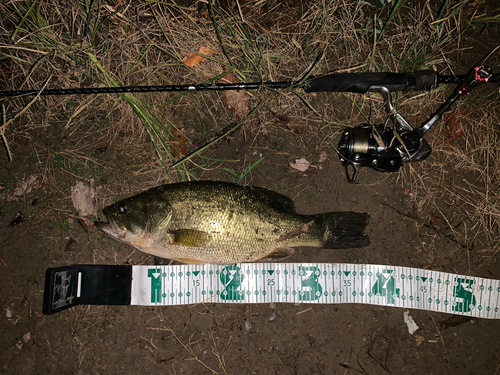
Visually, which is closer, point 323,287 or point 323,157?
point 323,287

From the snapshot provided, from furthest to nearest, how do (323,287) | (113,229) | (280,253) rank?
(323,287)
(280,253)
(113,229)

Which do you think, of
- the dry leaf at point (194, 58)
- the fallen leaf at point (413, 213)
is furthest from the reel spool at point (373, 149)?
the dry leaf at point (194, 58)

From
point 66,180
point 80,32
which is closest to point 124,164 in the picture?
point 66,180

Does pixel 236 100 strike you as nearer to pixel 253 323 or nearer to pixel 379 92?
pixel 379 92

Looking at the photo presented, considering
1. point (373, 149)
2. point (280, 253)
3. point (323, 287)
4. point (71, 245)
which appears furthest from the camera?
point (71, 245)

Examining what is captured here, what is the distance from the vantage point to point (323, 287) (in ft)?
10.4

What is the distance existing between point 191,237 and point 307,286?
138 centimetres

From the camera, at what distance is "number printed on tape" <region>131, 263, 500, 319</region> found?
10.3ft

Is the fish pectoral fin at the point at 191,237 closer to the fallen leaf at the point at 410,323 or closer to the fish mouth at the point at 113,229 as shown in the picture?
the fish mouth at the point at 113,229

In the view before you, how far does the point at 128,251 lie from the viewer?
328cm

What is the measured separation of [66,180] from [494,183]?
482 cm

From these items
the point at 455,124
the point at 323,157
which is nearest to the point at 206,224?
the point at 323,157

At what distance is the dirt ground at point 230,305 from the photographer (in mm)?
3197

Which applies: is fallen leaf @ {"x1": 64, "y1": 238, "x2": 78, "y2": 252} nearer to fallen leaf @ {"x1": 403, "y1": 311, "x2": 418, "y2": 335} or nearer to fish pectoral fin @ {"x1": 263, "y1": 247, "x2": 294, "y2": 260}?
fish pectoral fin @ {"x1": 263, "y1": 247, "x2": 294, "y2": 260}
